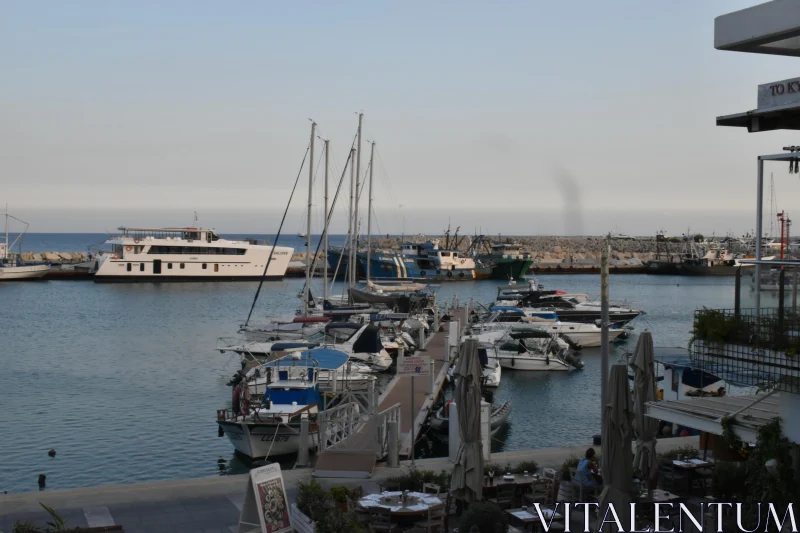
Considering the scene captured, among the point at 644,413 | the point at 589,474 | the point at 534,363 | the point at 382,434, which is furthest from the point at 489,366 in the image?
the point at 589,474

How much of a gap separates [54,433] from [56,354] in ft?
63.4

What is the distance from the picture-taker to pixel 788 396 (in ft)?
32.4

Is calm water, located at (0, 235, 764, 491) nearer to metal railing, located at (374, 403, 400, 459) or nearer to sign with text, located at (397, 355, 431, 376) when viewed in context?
metal railing, located at (374, 403, 400, 459)

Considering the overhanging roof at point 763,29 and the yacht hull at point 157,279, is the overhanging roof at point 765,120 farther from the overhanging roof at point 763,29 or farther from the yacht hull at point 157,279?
the yacht hull at point 157,279

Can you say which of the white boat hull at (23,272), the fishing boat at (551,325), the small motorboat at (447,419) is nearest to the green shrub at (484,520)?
the small motorboat at (447,419)

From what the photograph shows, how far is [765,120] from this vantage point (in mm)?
10258

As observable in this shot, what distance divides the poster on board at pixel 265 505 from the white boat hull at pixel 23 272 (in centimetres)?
9760

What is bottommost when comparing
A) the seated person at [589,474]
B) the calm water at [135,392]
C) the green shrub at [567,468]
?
the calm water at [135,392]

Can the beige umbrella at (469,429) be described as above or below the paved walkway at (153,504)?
above

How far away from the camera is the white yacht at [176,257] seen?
95125 mm

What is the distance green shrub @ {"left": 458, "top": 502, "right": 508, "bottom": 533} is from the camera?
11648 millimetres

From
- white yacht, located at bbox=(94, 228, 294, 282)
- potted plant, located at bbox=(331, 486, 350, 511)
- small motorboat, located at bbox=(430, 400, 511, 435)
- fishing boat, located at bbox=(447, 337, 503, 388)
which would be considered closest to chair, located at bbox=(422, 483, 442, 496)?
potted plant, located at bbox=(331, 486, 350, 511)

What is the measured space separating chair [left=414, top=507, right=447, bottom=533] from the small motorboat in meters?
11.3

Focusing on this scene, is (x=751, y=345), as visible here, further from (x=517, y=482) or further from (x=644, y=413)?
(x=517, y=482)
